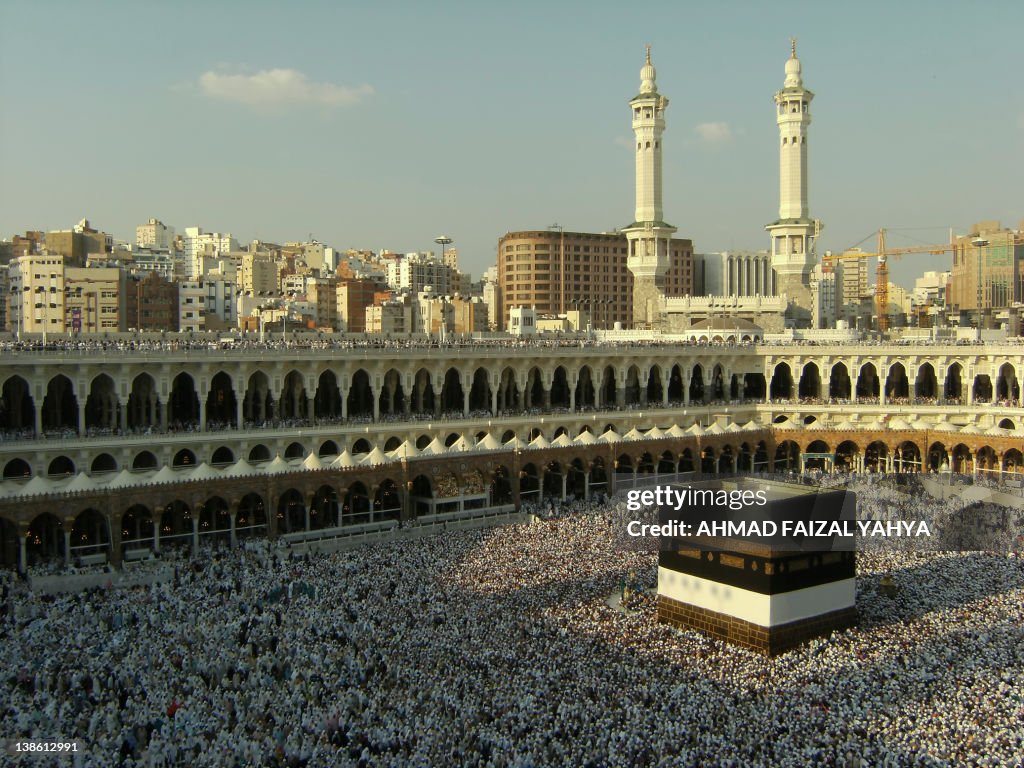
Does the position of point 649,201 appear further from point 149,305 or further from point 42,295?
point 42,295

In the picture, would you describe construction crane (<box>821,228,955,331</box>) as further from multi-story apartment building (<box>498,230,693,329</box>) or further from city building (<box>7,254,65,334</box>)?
city building (<box>7,254,65,334</box>)

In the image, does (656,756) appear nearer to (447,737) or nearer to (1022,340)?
(447,737)

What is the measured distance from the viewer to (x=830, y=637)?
71.8 ft

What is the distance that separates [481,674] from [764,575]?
22.9 feet

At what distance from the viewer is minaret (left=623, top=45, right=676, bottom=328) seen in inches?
2491

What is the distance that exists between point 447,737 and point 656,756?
3.28 m

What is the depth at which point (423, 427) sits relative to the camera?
3997 cm

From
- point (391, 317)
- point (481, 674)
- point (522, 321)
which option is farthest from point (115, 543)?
point (391, 317)

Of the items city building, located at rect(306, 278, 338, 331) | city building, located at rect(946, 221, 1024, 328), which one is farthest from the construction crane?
city building, located at rect(306, 278, 338, 331)

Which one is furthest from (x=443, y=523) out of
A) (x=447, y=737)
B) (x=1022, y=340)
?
(x=1022, y=340)

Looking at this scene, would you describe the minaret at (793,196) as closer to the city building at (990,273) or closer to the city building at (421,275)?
the city building at (421,275)

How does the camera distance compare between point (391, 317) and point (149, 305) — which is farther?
point (391, 317)

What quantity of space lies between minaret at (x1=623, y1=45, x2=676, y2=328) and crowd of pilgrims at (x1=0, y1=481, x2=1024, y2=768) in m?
39.9

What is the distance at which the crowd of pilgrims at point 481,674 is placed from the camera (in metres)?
15.5
